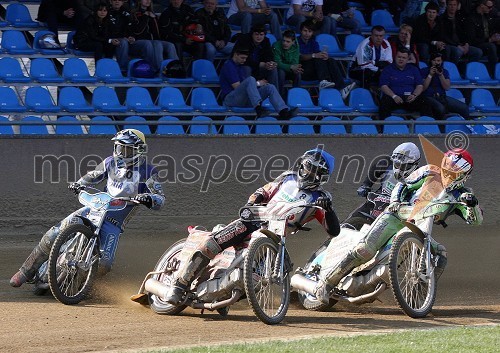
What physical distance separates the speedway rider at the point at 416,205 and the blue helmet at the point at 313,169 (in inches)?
30.0

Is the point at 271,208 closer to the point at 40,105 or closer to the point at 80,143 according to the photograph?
the point at 80,143

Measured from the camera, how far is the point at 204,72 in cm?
1831

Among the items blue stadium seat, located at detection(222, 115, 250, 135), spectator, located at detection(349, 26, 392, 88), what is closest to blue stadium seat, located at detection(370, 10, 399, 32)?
spectator, located at detection(349, 26, 392, 88)

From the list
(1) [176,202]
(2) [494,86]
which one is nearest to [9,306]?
(1) [176,202]

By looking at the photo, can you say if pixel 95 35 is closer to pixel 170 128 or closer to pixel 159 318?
pixel 170 128

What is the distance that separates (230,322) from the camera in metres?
10.7

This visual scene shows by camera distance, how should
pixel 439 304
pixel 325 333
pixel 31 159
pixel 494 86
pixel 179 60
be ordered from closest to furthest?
1. pixel 325 333
2. pixel 439 304
3. pixel 31 159
4. pixel 179 60
5. pixel 494 86

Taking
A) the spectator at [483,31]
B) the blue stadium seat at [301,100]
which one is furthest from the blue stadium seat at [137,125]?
the spectator at [483,31]

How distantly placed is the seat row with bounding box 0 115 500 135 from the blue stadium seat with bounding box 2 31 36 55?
5.06 feet

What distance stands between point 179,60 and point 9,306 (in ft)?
25.5

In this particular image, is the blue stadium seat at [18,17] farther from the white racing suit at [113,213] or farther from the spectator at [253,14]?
the white racing suit at [113,213]

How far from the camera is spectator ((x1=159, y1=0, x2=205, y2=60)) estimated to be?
727 inches

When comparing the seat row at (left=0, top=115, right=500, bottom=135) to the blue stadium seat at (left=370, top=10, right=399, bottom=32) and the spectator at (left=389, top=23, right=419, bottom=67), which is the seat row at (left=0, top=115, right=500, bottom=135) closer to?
the spectator at (left=389, top=23, right=419, bottom=67)

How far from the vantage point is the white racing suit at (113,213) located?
39.0ft
